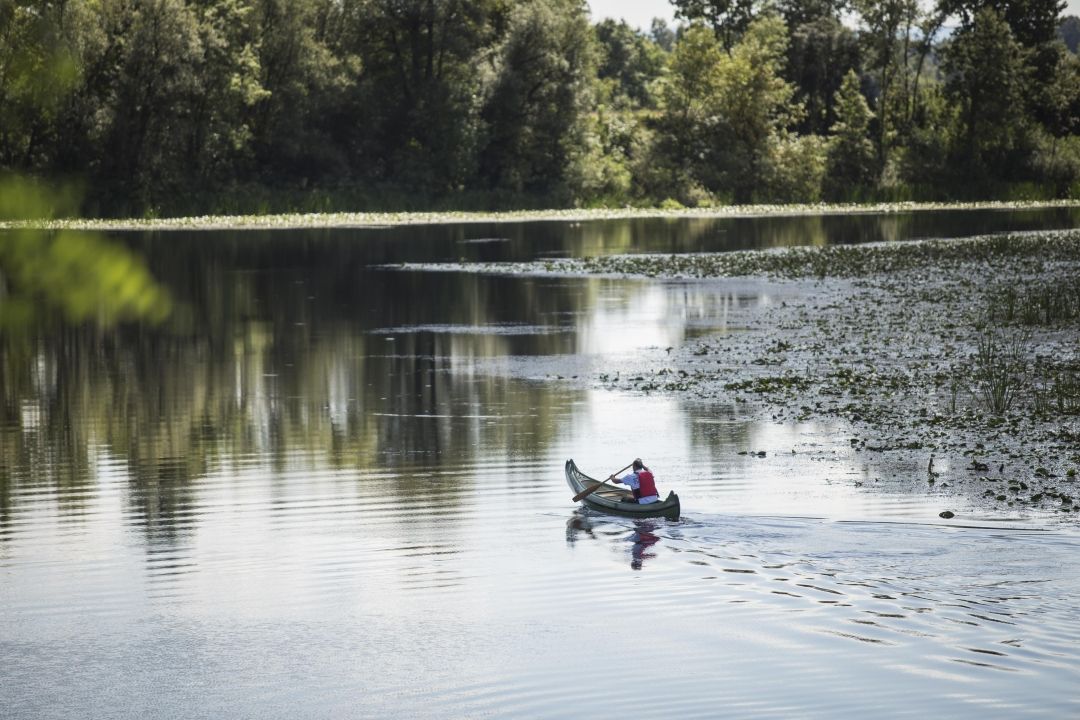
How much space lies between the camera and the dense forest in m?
103

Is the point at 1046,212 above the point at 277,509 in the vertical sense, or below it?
above

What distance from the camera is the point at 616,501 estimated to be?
810 inches

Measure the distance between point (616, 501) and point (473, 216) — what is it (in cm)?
9883

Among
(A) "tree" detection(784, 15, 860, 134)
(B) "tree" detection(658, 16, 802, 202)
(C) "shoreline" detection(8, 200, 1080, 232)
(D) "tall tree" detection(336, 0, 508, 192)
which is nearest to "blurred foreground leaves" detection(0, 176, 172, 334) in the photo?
(C) "shoreline" detection(8, 200, 1080, 232)

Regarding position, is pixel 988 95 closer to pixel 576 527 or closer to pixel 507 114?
pixel 507 114

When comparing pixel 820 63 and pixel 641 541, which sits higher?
pixel 820 63

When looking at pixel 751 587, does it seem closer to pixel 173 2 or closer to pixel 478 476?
pixel 478 476

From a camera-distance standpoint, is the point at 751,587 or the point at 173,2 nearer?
the point at 751,587

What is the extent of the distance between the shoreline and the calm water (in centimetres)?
6762

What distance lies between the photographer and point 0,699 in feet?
46.9

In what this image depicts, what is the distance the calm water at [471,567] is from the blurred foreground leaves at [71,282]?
45.2 ft

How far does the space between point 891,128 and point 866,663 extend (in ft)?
413

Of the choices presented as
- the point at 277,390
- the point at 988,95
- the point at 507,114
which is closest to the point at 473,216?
the point at 507,114

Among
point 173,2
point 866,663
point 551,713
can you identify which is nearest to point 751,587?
point 866,663
